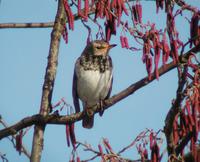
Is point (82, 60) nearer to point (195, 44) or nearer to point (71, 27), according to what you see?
point (71, 27)

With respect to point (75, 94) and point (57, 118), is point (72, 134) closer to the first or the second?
point (57, 118)

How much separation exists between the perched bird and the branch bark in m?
2.38

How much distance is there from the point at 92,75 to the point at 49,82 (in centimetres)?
286

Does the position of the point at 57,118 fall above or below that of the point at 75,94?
above

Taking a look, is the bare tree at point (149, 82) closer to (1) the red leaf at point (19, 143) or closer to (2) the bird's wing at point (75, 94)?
(1) the red leaf at point (19, 143)

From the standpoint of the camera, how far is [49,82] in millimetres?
6160

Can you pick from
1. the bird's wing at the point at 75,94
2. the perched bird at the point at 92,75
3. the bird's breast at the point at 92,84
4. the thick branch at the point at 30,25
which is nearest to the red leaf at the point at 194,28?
the thick branch at the point at 30,25

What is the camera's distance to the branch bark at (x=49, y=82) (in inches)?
224

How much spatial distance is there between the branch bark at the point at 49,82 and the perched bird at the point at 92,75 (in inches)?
93.6

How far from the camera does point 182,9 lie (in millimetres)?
5074

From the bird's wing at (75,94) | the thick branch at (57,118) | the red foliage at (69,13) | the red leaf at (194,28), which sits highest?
the red foliage at (69,13)

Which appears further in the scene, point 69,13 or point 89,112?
point 89,112

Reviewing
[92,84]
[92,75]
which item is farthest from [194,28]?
[92,84]

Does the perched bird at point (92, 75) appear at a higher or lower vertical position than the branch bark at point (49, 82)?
lower
